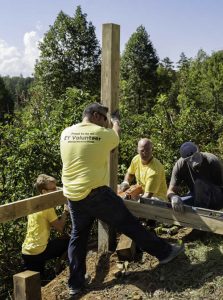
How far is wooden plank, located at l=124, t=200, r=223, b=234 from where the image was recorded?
4.11 metres

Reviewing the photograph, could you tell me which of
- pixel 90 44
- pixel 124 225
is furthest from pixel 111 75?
pixel 90 44

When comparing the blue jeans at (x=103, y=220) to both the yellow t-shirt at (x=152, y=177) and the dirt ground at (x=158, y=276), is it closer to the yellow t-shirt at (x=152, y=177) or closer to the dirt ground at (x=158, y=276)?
the dirt ground at (x=158, y=276)

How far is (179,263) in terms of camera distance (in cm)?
433

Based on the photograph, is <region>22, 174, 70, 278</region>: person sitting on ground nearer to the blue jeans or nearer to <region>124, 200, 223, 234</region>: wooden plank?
the blue jeans

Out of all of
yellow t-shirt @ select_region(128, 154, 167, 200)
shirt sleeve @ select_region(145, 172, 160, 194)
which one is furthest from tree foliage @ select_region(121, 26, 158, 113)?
shirt sleeve @ select_region(145, 172, 160, 194)

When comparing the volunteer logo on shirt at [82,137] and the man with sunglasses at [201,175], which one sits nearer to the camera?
the volunteer logo on shirt at [82,137]

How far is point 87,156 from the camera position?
157 inches

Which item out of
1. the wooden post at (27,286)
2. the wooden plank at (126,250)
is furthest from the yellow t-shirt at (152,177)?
the wooden post at (27,286)

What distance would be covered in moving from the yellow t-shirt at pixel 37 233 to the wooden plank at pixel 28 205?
127 mm

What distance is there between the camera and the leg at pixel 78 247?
13.8 feet

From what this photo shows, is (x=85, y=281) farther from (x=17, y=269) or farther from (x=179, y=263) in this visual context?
(x=17, y=269)

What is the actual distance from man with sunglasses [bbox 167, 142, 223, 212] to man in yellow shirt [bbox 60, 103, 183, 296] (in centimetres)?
92

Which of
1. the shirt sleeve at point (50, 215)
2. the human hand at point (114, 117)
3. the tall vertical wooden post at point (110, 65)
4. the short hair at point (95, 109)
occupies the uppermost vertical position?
the tall vertical wooden post at point (110, 65)

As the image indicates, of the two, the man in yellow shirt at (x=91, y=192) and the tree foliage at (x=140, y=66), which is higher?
the tree foliage at (x=140, y=66)
